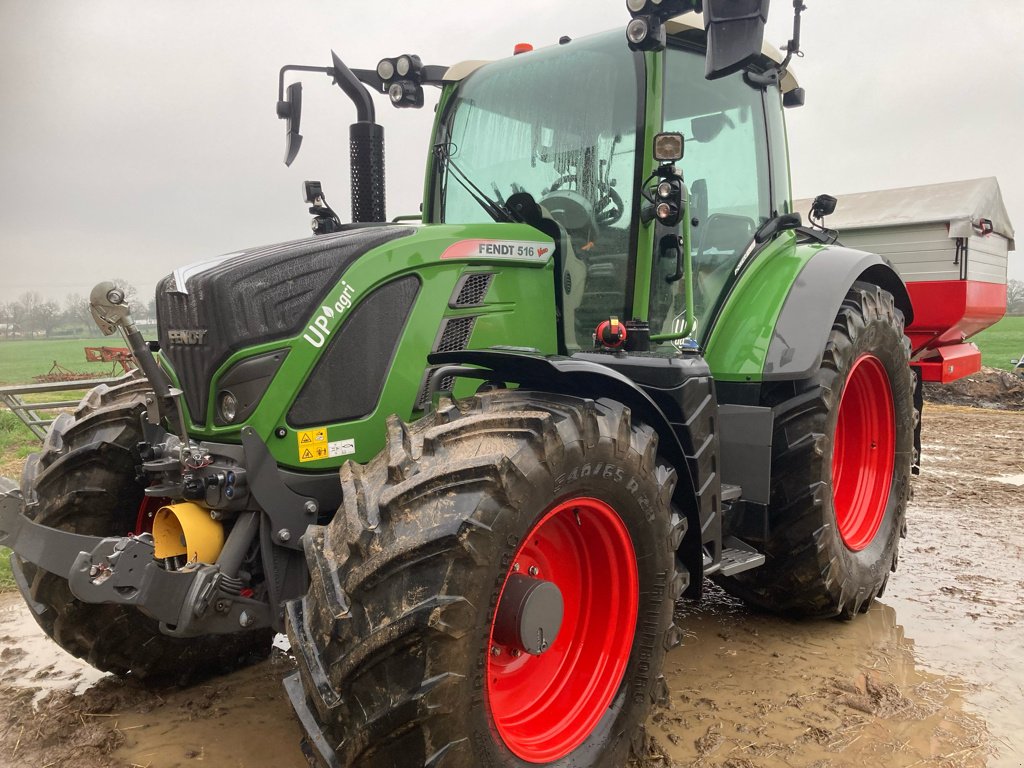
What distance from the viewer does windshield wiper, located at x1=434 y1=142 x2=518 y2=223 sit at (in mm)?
3410

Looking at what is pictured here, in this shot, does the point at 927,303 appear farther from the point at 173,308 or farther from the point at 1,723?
the point at 1,723

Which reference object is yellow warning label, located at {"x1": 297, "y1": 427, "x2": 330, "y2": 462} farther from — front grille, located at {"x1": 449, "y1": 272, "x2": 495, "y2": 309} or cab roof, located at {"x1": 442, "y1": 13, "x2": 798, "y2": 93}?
cab roof, located at {"x1": 442, "y1": 13, "x2": 798, "y2": 93}

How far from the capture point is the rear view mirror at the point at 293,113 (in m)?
3.50

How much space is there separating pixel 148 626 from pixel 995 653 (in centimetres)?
355

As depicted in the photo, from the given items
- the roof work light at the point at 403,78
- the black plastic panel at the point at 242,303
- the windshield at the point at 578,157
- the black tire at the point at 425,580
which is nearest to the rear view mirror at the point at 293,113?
the roof work light at the point at 403,78

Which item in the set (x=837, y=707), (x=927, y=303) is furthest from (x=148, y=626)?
(x=927, y=303)

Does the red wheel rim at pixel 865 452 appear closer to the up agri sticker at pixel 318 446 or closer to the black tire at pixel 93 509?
the up agri sticker at pixel 318 446

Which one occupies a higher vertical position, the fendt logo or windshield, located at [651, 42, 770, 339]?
windshield, located at [651, 42, 770, 339]

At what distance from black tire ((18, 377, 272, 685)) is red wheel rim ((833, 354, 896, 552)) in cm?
330

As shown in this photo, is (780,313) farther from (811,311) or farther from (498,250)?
(498,250)

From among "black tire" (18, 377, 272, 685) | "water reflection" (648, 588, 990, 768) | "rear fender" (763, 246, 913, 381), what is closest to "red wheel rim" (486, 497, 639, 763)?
"water reflection" (648, 588, 990, 768)

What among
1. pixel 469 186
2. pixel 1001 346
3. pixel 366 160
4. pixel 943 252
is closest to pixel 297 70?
pixel 366 160

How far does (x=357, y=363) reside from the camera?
106 inches

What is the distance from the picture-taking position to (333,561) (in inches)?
81.9
